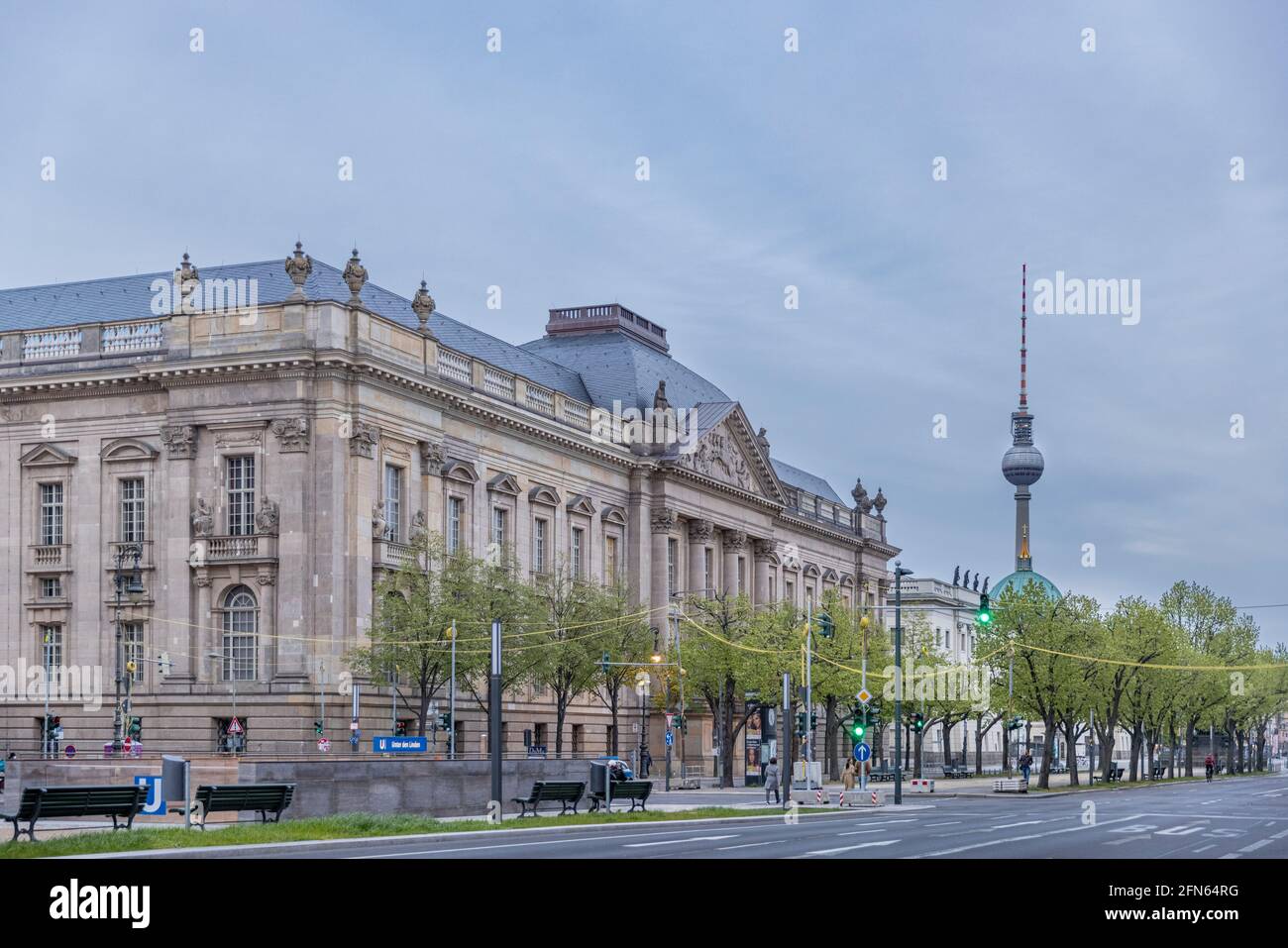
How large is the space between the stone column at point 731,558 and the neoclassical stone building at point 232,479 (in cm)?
2616

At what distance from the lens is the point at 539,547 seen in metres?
90.5

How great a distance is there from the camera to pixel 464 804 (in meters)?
48.6

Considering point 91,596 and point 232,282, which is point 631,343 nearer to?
point 232,282

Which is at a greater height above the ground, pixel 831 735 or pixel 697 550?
pixel 697 550

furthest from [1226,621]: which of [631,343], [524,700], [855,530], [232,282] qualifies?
[232,282]

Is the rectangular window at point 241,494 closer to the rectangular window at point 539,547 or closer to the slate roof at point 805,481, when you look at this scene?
the rectangular window at point 539,547

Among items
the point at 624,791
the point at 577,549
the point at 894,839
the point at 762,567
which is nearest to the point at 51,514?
the point at 577,549

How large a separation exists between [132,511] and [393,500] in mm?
10587

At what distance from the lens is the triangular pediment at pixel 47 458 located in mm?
76375

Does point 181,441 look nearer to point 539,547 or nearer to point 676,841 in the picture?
point 539,547

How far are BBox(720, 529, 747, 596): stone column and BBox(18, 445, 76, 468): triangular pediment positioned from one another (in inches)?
1771

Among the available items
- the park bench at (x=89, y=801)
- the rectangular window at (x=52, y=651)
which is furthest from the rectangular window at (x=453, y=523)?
the park bench at (x=89, y=801)

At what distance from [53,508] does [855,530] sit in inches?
2947
